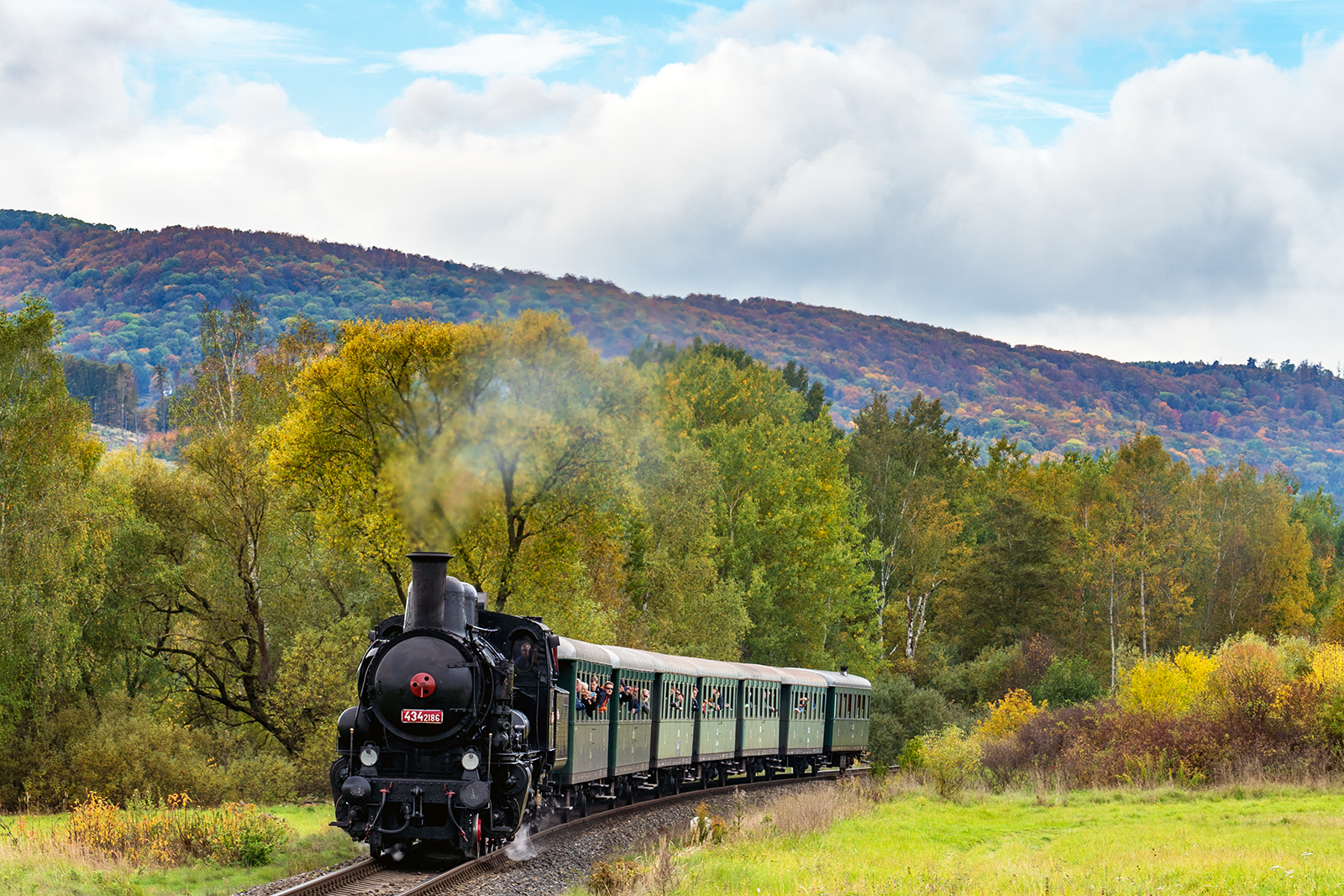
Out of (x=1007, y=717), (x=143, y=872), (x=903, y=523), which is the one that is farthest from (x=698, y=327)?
(x=143, y=872)

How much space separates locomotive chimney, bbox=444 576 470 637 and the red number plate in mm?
965

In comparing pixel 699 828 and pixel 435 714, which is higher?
pixel 435 714

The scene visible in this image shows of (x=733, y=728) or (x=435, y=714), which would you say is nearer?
(x=435, y=714)

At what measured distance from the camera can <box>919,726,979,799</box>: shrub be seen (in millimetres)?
26953

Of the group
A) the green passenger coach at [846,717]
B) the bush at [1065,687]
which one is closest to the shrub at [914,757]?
the green passenger coach at [846,717]

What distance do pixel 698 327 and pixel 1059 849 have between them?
11270cm

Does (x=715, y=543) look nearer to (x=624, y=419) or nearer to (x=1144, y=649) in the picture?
(x=624, y=419)

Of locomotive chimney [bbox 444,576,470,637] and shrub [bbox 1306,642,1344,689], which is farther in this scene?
shrub [bbox 1306,642,1344,689]

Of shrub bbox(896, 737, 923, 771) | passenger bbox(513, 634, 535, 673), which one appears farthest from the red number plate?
shrub bbox(896, 737, 923, 771)

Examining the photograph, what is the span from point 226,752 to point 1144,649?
43690 mm

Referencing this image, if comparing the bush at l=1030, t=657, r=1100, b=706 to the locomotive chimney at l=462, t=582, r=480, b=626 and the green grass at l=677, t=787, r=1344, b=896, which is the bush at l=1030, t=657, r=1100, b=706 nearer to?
the green grass at l=677, t=787, r=1344, b=896

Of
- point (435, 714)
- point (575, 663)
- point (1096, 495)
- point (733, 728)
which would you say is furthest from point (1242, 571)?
point (435, 714)

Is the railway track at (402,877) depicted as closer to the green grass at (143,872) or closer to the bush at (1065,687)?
the green grass at (143,872)

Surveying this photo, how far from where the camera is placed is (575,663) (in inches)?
741
